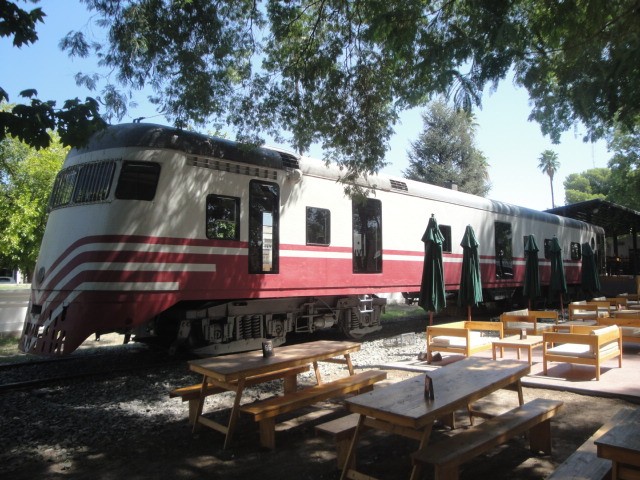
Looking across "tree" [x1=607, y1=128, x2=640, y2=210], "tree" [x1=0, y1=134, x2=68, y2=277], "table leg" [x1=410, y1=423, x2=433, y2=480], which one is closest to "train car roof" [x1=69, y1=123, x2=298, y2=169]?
"table leg" [x1=410, y1=423, x2=433, y2=480]

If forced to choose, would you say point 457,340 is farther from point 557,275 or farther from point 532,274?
point 557,275

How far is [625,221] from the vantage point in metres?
22.4

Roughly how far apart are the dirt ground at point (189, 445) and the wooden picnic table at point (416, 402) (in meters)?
0.56

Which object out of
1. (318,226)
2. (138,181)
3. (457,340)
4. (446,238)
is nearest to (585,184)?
(446,238)

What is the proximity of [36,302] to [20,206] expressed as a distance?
20626mm

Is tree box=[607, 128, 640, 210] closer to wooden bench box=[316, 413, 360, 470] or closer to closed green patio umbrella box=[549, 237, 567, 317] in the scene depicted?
closed green patio umbrella box=[549, 237, 567, 317]

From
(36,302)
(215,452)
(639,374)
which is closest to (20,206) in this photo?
(36,302)

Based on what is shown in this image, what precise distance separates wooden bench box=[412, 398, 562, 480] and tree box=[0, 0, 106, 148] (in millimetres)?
4129

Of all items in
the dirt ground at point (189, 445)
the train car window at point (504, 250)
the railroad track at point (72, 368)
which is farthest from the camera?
the train car window at point (504, 250)

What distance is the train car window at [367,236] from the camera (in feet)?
32.3

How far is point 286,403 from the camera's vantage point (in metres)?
4.19

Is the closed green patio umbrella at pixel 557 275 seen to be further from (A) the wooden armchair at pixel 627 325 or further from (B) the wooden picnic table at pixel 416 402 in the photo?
(B) the wooden picnic table at pixel 416 402

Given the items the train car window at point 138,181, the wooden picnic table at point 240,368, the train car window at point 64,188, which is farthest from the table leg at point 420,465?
the train car window at point 64,188

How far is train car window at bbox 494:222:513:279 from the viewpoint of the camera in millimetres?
14117
